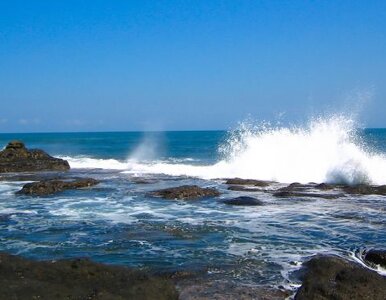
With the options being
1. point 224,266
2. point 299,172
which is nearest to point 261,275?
point 224,266

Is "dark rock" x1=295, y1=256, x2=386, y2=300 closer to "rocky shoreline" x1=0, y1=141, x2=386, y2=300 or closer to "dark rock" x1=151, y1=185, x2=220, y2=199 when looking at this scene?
"rocky shoreline" x1=0, y1=141, x2=386, y2=300

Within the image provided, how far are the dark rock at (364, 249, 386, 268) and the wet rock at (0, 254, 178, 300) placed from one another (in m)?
4.32

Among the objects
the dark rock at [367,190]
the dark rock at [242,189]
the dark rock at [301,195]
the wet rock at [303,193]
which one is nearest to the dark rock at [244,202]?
the dark rock at [301,195]

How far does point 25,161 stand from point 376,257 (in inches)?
1112

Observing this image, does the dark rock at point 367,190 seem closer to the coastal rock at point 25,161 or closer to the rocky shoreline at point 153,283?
the rocky shoreline at point 153,283

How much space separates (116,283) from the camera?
780cm

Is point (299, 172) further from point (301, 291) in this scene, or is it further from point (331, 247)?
point (301, 291)

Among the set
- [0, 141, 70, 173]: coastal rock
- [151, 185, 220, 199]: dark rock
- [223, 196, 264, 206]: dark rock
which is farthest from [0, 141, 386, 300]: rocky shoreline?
[0, 141, 70, 173]: coastal rock

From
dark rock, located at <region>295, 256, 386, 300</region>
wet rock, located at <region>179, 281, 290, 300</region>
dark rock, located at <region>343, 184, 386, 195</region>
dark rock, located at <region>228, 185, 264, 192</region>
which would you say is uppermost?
dark rock, located at <region>343, 184, 386, 195</region>

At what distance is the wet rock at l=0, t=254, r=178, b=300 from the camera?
710 cm

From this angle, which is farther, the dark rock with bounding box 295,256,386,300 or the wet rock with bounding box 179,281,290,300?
the wet rock with bounding box 179,281,290,300

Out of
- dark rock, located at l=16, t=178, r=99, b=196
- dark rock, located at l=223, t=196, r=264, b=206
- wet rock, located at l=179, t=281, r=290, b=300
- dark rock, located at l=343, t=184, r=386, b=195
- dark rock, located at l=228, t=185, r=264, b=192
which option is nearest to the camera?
wet rock, located at l=179, t=281, r=290, b=300

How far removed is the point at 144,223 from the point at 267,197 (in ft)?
21.8

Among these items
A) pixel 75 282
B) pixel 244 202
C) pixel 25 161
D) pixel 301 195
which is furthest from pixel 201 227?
pixel 25 161
